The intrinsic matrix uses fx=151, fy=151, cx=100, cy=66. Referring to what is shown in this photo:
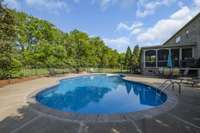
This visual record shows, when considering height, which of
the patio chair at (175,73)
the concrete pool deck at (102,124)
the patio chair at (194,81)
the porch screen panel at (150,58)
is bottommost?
the concrete pool deck at (102,124)

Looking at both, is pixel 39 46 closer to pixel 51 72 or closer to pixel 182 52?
pixel 51 72

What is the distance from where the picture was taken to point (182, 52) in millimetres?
19281

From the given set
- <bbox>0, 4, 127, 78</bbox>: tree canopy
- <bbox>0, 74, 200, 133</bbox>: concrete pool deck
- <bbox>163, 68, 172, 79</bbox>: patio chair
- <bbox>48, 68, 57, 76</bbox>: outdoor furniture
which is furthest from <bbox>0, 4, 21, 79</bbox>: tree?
<bbox>163, 68, 172, 79</bbox>: patio chair

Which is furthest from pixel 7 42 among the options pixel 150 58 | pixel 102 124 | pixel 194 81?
pixel 150 58

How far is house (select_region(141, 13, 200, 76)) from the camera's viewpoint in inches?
661

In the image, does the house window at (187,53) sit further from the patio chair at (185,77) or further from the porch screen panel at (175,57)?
the patio chair at (185,77)

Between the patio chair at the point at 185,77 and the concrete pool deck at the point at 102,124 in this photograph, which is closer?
the concrete pool deck at the point at 102,124

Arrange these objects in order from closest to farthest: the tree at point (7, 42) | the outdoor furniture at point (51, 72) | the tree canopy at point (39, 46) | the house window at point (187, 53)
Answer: the tree at point (7, 42) < the tree canopy at point (39, 46) < the house window at point (187, 53) < the outdoor furniture at point (51, 72)

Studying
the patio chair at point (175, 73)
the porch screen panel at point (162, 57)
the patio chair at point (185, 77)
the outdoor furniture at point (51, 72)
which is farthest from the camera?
the outdoor furniture at point (51, 72)

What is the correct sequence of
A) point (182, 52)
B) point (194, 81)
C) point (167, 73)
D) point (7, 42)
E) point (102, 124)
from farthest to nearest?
point (182, 52), point (167, 73), point (7, 42), point (194, 81), point (102, 124)

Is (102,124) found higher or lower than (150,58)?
lower

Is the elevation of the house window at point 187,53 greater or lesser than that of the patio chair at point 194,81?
greater

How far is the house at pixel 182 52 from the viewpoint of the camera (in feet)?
55.1

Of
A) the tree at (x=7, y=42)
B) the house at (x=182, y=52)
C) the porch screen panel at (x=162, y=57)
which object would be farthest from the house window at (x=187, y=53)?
the tree at (x=7, y=42)
